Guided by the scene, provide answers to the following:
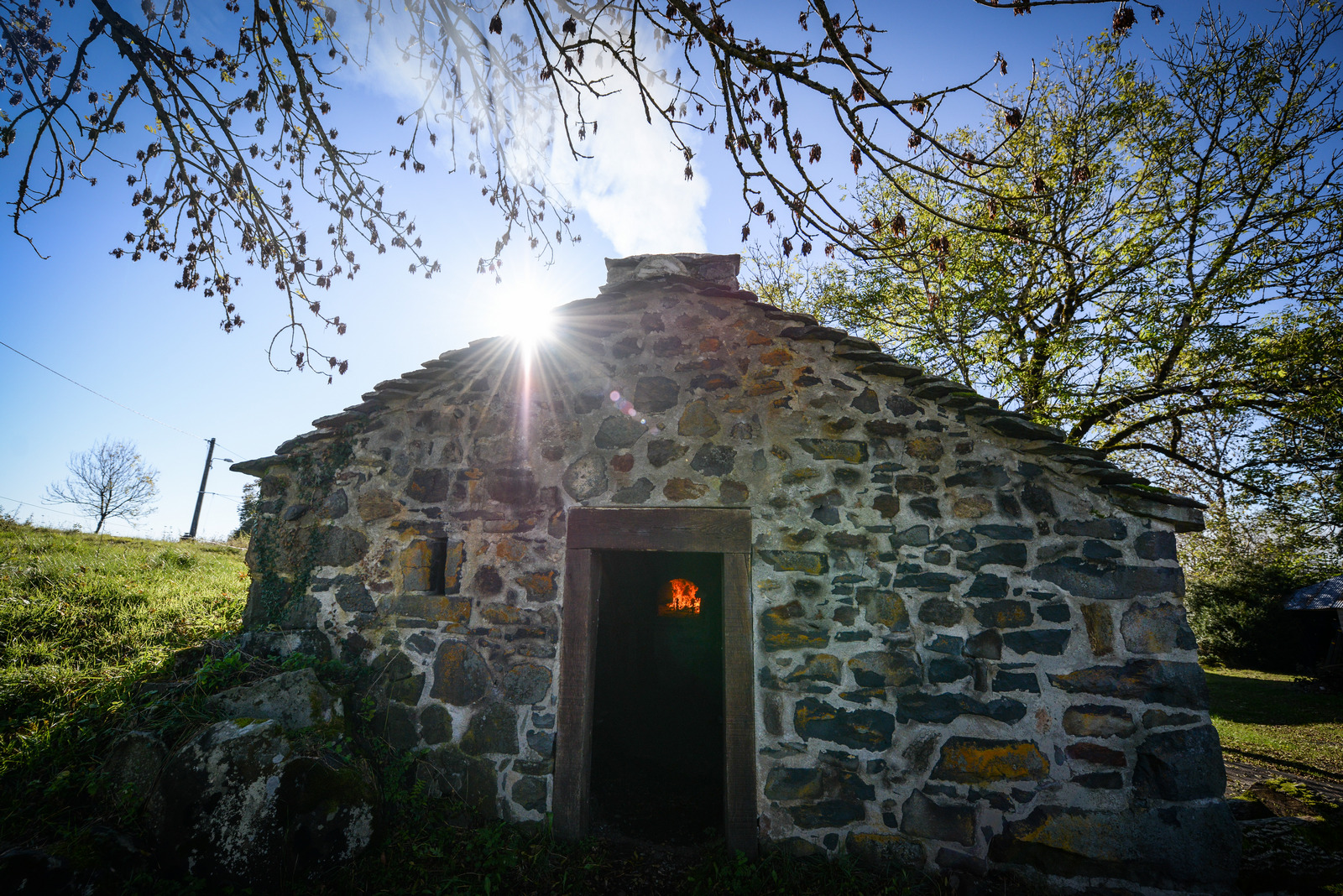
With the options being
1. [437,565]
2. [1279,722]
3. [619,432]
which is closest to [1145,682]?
[619,432]

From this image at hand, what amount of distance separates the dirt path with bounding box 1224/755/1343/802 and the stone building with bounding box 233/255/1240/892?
400cm

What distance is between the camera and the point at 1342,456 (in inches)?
256

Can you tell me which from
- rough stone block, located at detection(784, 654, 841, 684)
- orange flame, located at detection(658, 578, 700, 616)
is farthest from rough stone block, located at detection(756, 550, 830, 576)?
orange flame, located at detection(658, 578, 700, 616)

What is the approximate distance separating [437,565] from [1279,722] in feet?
45.7

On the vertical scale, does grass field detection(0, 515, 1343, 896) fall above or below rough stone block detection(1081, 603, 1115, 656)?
below

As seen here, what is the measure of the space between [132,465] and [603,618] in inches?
1155

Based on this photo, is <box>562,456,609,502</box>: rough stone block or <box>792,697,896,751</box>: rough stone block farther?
<box>562,456,609,502</box>: rough stone block

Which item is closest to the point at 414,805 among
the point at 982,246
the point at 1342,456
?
the point at 982,246

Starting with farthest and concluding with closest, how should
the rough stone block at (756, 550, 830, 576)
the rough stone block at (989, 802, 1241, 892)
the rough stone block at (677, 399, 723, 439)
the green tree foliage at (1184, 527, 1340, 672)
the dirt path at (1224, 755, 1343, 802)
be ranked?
the green tree foliage at (1184, 527, 1340, 672)
the dirt path at (1224, 755, 1343, 802)
the rough stone block at (677, 399, 723, 439)
the rough stone block at (756, 550, 830, 576)
the rough stone block at (989, 802, 1241, 892)

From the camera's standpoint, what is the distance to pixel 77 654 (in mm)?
4695

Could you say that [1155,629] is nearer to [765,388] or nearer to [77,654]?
[765,388]

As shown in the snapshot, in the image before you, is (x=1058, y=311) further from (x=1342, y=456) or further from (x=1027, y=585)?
(x=1027, y=585)

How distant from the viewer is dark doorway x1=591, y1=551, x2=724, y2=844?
14.9 ft

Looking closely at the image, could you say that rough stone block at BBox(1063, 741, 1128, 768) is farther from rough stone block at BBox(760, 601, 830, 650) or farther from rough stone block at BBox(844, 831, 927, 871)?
rough stone block at BBox(760, 601, 830, 650)
